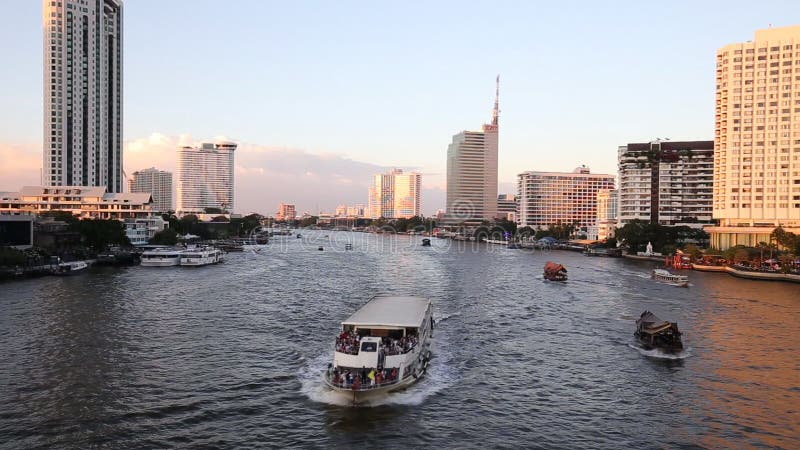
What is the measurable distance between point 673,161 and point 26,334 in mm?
152766

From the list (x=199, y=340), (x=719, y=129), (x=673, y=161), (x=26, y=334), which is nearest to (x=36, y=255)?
(x=26, y=334)

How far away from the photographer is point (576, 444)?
81.0 ft

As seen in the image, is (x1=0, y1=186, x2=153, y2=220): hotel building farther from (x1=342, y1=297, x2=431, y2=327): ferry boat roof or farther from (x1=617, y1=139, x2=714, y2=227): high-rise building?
A: (x1=617, y1=139, x2=714, y2=227): high-rise building

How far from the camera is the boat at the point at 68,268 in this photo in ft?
253

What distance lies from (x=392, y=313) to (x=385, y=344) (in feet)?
21.3

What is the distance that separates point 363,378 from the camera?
2852 centimetres

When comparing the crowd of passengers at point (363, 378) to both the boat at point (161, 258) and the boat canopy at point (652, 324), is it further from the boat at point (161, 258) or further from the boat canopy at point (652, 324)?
the boat at point (161, 258)

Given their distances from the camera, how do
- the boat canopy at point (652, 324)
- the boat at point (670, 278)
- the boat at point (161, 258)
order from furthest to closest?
the boat at point (161, 258) < the boat at point (670, 278) < the boat canopy at point (652, 324)

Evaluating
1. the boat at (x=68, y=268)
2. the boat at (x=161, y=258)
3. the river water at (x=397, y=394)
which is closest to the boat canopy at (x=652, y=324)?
the river water at (x=397, y=394)

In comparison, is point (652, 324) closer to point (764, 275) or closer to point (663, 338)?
point (663, 338)

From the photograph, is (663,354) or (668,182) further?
(668,182)

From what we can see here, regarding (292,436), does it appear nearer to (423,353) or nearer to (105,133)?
(423,353)

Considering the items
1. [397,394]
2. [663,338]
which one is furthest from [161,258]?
[663,338]

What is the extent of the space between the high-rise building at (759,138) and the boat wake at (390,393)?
9915cm
